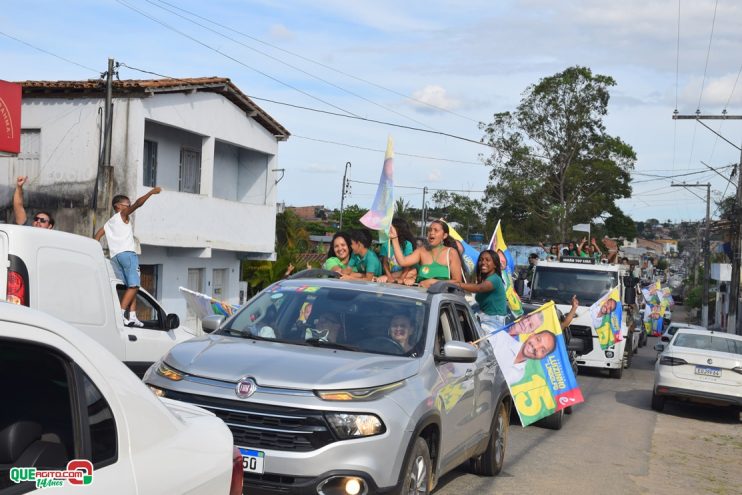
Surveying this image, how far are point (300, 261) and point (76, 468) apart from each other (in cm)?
3144

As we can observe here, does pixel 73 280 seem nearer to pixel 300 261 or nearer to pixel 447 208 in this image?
pixel 300 261

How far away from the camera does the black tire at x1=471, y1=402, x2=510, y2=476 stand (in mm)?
8320

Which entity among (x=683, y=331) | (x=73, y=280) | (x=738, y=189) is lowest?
(x=683, y=331)

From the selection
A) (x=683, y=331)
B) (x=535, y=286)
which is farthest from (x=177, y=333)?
(x=535, y=286)

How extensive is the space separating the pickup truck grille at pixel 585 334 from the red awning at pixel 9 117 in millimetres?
12661

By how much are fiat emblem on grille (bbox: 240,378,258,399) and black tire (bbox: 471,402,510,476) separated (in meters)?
3.25

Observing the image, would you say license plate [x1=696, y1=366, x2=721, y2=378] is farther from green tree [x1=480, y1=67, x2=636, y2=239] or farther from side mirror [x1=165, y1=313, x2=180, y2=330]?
green tree [x1=480, y1=67, x2=636, y2=239]

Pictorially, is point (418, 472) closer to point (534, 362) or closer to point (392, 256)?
point (534, 362)

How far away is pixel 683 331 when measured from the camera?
17.1 meters

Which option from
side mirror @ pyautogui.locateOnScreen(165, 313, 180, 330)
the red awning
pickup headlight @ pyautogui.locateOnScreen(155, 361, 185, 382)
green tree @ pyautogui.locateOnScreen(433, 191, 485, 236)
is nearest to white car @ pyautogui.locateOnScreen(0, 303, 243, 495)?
pickup headlight @ pyautogui.locateOnScreen(155, 361, 185, 382)

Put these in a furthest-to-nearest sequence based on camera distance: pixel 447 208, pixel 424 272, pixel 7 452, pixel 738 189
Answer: pixel 447 208, pixel 738 189, pixel 424 272, pixel 7 452

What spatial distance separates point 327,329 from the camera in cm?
688

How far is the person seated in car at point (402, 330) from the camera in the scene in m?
6.77

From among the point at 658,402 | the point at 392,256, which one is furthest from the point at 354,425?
the point at 658,402
